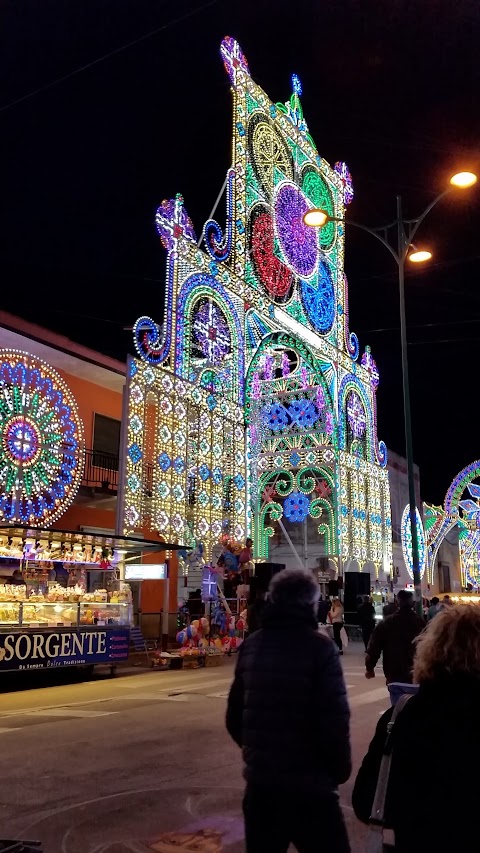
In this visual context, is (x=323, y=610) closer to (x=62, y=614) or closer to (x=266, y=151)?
(x=62, y=614)

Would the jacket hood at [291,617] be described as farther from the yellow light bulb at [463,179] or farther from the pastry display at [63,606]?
the pastry display at [63,606]

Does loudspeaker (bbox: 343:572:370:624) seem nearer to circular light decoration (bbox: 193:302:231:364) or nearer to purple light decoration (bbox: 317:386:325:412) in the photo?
purple light decoration (bbox: 317:386:325:412)

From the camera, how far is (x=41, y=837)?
514cm

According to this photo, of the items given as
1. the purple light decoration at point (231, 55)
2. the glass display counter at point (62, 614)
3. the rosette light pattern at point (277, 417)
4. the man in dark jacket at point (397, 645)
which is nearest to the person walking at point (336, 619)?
the glass display counter at point (62, 614)

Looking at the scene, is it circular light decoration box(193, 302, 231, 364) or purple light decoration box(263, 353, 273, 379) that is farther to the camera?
purple light decoration box(263, 353, 273, 379)

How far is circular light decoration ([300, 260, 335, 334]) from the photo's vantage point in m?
28.2

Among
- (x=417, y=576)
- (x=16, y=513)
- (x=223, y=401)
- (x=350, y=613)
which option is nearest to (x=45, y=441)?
(x=16, y=513)

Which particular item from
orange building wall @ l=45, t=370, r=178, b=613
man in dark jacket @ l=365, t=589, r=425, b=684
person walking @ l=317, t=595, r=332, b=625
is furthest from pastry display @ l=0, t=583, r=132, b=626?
man in dark jacket @ l=365, t=589, r=425, b=684

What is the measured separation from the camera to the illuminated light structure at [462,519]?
4353 cm

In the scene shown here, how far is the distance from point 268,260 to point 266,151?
396cm

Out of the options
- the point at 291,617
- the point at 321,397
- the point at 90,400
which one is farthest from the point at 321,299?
the point at 291,617

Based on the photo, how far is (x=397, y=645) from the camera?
7.89 m

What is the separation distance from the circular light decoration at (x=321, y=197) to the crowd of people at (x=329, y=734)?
90.4 feet

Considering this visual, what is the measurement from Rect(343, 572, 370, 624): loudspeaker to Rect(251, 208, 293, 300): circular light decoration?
1063 centimetres
